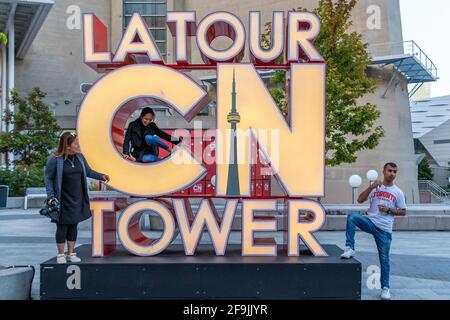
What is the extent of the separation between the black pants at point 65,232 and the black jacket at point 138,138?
1.41 m

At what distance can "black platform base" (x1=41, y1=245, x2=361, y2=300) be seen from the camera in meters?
6.87

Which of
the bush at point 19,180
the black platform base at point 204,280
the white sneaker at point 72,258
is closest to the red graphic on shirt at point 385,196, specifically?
the black platform base at point 204,280

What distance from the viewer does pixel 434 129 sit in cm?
8500

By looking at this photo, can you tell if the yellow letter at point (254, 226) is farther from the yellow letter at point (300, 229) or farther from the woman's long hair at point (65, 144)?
the woman's long hair at point (65, 144)

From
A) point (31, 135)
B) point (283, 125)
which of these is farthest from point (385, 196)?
point (31, 135)

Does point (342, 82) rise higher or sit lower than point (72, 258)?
higher

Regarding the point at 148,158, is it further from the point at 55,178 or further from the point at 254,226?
the point at 254,226

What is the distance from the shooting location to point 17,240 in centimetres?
1299

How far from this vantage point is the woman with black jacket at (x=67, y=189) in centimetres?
705

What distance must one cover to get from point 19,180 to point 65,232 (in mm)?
20347

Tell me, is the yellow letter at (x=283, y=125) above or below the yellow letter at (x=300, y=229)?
above

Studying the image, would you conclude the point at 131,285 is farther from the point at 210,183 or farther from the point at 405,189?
the point at 405,189

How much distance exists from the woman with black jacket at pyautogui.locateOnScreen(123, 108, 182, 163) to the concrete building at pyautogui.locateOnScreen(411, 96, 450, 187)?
2899 inches
